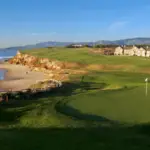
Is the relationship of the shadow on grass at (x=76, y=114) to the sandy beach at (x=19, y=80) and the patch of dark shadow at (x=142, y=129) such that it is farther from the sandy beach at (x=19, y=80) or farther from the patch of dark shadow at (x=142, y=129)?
the sandy beach at (x=19, y=80)

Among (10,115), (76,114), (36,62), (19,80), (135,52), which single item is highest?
(135,52)

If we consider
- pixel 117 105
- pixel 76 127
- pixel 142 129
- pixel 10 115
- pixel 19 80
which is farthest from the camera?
pixel 19 80

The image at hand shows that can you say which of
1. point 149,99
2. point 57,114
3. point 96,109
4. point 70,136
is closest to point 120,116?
point 96,109

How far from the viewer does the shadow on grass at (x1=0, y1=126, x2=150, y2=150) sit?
49.2 feet

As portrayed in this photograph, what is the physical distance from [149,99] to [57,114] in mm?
10456

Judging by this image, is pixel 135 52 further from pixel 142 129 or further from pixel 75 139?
pixel 75 139

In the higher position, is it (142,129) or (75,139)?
(75,139)

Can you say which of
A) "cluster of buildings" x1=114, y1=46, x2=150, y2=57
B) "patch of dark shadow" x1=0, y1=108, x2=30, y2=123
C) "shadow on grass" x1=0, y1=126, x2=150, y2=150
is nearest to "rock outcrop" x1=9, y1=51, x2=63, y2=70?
"cluster of buildings" x1=114, y1=46, x2=150, y2=57

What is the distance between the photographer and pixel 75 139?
1628 cm

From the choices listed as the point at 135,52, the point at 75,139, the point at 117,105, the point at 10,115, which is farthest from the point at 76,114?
the point at 135,52

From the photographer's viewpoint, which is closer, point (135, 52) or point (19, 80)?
point (19, 80)

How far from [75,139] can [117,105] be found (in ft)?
39.4

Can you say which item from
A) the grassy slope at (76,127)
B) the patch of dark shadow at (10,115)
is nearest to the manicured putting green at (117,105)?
the grassy slope at (76,127)

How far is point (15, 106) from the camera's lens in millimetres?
27359
